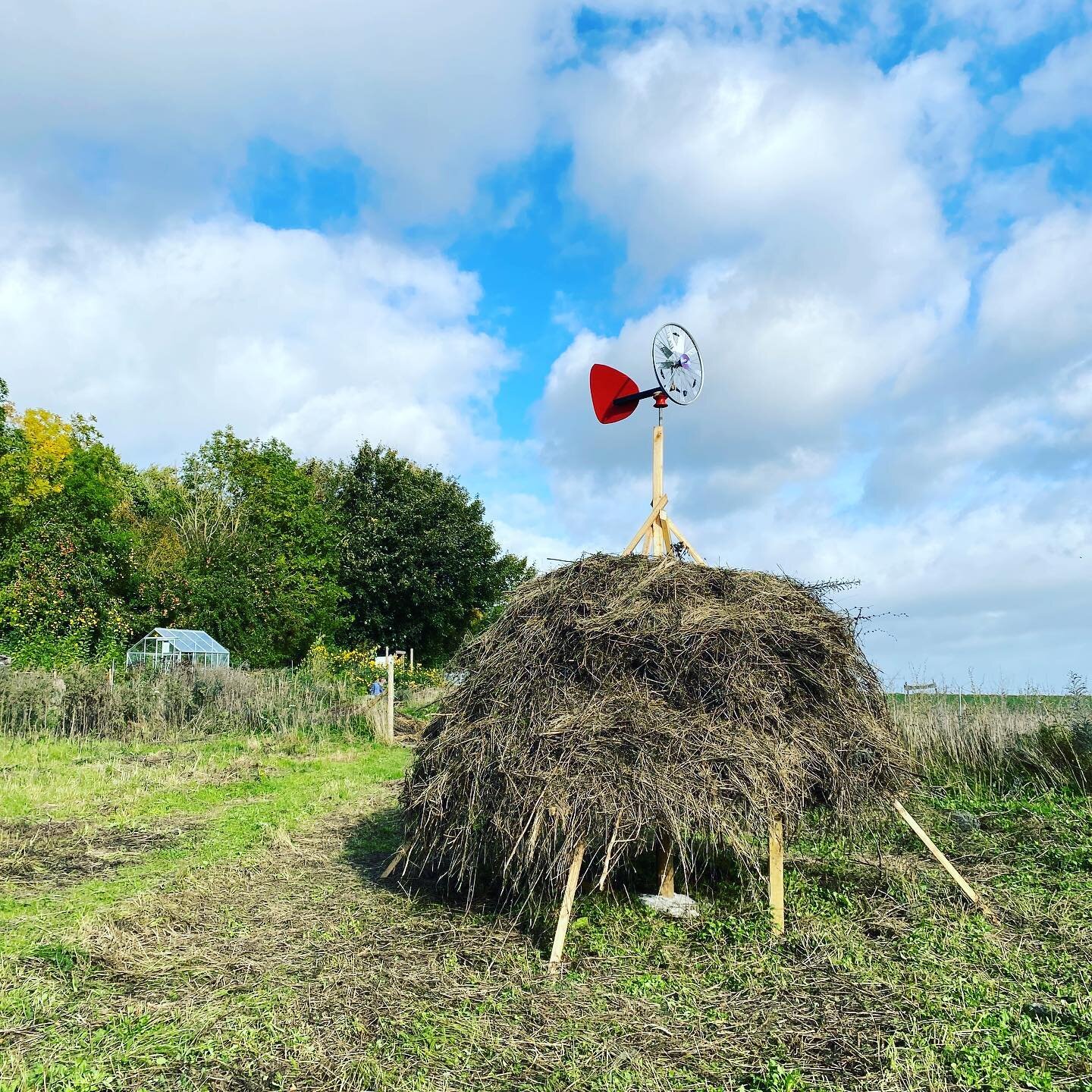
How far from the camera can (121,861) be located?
764 cm

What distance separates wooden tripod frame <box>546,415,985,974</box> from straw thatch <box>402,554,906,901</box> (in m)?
0.13

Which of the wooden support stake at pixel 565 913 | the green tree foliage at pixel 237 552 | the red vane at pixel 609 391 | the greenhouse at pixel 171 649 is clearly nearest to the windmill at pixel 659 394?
the red vane at pixel 609 391

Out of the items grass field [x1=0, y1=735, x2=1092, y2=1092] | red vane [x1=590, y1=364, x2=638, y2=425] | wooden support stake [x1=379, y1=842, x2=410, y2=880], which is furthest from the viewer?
red vane [x1=590, y1=364, x2=638, y2=425]

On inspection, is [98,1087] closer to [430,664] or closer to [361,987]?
[361,987]

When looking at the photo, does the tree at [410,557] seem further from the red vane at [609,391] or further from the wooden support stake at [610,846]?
the wooden support stake at [610,846]

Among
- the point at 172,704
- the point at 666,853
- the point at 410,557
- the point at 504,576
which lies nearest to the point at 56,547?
the point at 172,704

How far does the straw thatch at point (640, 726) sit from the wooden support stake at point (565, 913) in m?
0.08

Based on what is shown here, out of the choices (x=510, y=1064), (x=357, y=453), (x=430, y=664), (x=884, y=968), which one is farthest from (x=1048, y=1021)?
(x=357, y=453)

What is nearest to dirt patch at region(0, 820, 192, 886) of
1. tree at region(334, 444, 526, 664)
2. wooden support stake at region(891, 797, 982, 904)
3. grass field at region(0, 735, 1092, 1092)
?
grass field at region(0, 735, 1092, 1092)

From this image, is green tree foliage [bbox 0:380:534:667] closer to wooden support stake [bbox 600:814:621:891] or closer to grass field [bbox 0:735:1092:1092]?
grass field [bbox 0:735:1092:1092]

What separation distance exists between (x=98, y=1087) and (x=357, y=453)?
30.3m

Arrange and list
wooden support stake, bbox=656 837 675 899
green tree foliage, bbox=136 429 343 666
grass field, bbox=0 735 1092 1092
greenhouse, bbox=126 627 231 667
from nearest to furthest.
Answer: grass field, bbox=0 735 1092 1092 → wooden support stake, bbox=656 837 675 899 → greenhouse, bbox=126 627 231 667 → green tree foliage, bbox=136 429 343 666

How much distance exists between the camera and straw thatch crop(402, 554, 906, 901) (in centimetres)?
523

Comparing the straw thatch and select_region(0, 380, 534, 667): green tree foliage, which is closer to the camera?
the straw thatch
